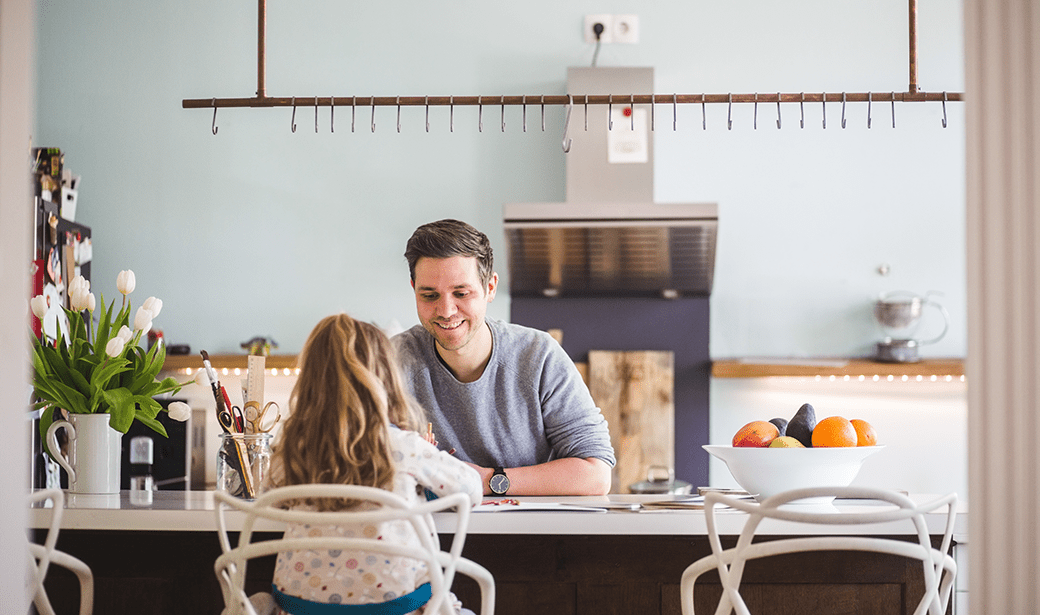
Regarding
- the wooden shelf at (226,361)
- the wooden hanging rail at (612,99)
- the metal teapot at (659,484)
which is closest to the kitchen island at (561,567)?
the wooden hanging rail at (612,99)

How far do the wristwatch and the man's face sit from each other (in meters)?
0.35

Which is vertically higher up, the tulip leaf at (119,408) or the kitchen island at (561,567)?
the tulip leaf at (119,408)

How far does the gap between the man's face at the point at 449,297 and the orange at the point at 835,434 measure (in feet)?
2.68

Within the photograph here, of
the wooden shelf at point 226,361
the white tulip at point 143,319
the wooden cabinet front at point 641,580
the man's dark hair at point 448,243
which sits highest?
the man's dark hair at point 448,243

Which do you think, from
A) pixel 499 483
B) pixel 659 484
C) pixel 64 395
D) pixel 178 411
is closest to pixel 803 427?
pixel 499 483

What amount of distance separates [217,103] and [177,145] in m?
1.97

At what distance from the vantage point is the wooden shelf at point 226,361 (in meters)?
3.67

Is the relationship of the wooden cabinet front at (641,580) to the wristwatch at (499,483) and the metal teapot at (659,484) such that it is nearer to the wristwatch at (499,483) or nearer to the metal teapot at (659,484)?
the wristwatch at (499,483)

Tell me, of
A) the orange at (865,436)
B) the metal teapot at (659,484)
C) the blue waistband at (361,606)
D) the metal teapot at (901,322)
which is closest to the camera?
the blue waistband at (361,606)

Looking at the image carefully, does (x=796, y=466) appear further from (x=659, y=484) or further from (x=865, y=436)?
(x=659, y=484)

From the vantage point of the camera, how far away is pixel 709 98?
2.13 metres

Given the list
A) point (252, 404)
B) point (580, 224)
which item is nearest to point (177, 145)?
point (580, 224)

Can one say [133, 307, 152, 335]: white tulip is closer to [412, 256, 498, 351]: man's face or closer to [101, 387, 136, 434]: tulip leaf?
[101, 387, 136, 434]: tulip leaf

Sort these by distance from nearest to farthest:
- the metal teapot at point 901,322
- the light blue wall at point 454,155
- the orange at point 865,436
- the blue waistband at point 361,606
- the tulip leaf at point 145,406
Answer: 1. the blue waistband at point 361,606
2. the orange at point 865,436
3. the tulip leaf at point 145,406
4. the metal teapot at point 901,322
5. the light blue wall at point 454,155
